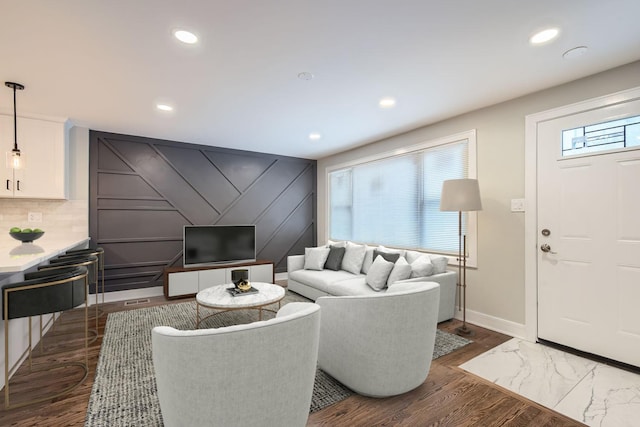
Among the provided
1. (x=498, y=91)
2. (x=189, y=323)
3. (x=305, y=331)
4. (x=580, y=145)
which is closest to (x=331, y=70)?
(x=498, y=91)

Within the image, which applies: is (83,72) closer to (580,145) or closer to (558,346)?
(580,145)

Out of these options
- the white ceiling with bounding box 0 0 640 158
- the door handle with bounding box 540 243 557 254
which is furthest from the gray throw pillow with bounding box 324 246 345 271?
the door handle with bounding box 540 243 557 254

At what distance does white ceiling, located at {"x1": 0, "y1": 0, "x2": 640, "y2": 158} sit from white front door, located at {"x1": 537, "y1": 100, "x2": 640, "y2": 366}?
2.26 ft

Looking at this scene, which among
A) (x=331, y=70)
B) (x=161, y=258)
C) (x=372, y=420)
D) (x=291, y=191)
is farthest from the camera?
(x=291, y=191)

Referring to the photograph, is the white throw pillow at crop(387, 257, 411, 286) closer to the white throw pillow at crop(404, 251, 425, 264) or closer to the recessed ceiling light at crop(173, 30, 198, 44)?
the white throw pillow at crop(404, 251, 425, 264)

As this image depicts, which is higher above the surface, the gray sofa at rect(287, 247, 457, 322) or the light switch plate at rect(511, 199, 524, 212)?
the light switch plate at rect(511, 199, 524, 212)

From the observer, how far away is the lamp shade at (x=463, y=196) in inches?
119

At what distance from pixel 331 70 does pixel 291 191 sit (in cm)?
358

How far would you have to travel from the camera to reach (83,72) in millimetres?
2535

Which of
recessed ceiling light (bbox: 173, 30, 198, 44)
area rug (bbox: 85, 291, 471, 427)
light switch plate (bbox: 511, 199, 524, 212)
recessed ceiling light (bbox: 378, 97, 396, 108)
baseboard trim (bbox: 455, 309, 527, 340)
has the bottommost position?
area rug (bbox: 85, 291, 471, 427)

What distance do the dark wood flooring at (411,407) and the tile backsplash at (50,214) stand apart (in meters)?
2.24

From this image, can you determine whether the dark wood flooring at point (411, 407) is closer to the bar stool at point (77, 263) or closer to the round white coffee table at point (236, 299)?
the bar stool at point (77, 263)

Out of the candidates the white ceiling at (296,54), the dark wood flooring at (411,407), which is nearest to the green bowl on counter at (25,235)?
the dark wood flooring at (411,407)

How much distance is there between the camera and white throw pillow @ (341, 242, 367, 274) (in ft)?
13.7
